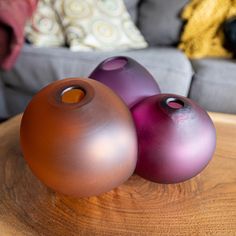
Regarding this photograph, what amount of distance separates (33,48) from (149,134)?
87cm

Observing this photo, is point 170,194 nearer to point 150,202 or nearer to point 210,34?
point 150,202

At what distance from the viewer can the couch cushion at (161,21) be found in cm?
139

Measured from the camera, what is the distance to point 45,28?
4.23 ft

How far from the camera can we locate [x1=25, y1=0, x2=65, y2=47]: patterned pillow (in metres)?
1.27

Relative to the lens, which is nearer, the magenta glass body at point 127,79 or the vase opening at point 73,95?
the vase opening at point 73,95

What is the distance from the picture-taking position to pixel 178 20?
4.56 feet

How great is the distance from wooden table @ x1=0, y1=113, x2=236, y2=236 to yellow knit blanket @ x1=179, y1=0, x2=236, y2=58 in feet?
2.74

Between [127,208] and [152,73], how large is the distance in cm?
70

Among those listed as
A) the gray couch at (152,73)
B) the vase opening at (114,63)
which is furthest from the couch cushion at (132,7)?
the vase opening at (114,63)

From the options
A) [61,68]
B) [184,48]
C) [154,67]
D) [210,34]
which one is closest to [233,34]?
[210,34]

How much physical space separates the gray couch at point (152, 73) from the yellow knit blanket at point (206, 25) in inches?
2.8

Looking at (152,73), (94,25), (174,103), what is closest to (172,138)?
(174,103)

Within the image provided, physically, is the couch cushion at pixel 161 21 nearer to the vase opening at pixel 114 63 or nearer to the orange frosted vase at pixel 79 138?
the vase opening at pixel 114 63

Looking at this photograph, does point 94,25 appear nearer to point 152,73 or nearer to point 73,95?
point 152,73
